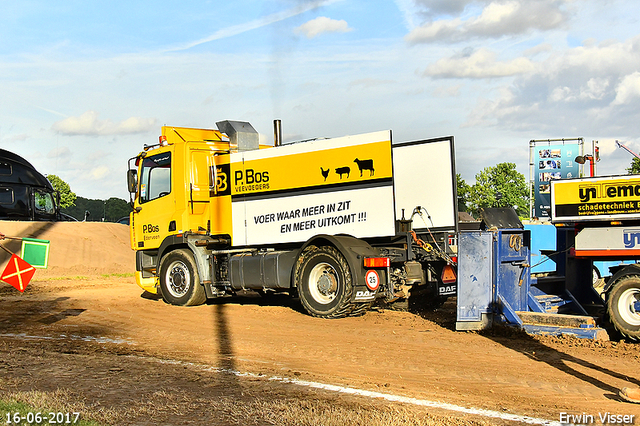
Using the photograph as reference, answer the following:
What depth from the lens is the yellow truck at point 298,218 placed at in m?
11.0

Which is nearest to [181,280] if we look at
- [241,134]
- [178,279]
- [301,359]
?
[178,279]

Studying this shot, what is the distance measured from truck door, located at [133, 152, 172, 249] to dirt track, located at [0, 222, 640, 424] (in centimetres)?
201

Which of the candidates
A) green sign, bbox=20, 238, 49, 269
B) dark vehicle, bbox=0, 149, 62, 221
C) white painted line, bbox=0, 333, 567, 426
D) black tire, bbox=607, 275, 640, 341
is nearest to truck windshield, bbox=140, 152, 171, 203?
green sign, bbox=20, 238, 49, 269

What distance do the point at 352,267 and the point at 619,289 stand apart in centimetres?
419

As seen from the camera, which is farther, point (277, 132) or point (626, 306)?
point (277, 132)

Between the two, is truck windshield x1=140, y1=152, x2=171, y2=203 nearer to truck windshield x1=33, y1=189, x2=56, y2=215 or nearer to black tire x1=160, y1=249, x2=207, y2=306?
black tire x1=160, y1=249, x2=207, y2=306

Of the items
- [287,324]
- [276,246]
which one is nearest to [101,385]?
→ [287,324]

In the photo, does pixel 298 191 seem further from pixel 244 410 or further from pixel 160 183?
pixel 244 410

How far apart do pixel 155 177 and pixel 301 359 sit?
7.86 m

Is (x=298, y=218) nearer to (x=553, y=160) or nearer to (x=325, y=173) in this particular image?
(x=325, y=173)

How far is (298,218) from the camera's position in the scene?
1211 cm

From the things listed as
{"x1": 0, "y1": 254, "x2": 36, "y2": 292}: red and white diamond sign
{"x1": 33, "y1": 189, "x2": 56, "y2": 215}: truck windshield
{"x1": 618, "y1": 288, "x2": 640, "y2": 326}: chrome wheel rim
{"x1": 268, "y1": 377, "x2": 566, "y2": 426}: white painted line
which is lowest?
{"x1": 268, "y1": 377, "x2": 566, "y2": 426}: white painted line

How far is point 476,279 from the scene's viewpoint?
9.41 metres

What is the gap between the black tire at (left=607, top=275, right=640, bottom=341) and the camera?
27.7ft
